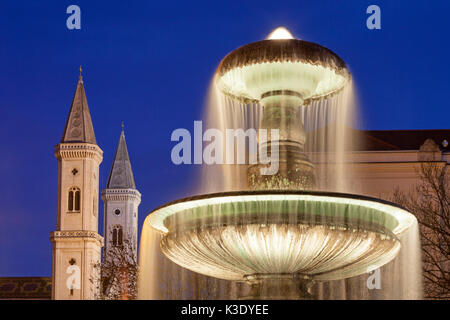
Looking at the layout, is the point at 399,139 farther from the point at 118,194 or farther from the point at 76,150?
the point at 118,194

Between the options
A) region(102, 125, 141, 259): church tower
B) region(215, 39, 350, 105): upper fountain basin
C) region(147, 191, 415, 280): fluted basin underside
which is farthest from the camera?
region(102, 125, 141, 259): church tower

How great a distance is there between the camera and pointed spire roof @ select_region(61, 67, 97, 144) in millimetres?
95688

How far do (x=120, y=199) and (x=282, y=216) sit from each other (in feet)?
401

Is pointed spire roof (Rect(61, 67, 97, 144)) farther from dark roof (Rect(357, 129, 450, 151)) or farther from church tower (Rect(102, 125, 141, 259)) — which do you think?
dark roof (Rect(357, 129, 450, 151))

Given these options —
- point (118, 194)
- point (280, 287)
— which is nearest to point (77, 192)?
point (118, 194)

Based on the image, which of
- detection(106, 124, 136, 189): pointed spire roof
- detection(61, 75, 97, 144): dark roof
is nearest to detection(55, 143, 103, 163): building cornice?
detection(61, 75, 97, 144): dark roof

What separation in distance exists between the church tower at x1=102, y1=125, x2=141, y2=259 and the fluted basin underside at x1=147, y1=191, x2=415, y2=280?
120207 millimetres

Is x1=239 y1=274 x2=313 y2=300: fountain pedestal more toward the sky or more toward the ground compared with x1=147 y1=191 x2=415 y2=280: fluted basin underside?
more toward the ground

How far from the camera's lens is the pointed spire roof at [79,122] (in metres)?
95.7

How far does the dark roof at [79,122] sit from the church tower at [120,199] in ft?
107

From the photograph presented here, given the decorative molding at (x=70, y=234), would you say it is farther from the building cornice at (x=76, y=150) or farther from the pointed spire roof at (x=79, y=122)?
the pointed spire roof at (x=79, y=122)

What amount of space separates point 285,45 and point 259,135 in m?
1.14
